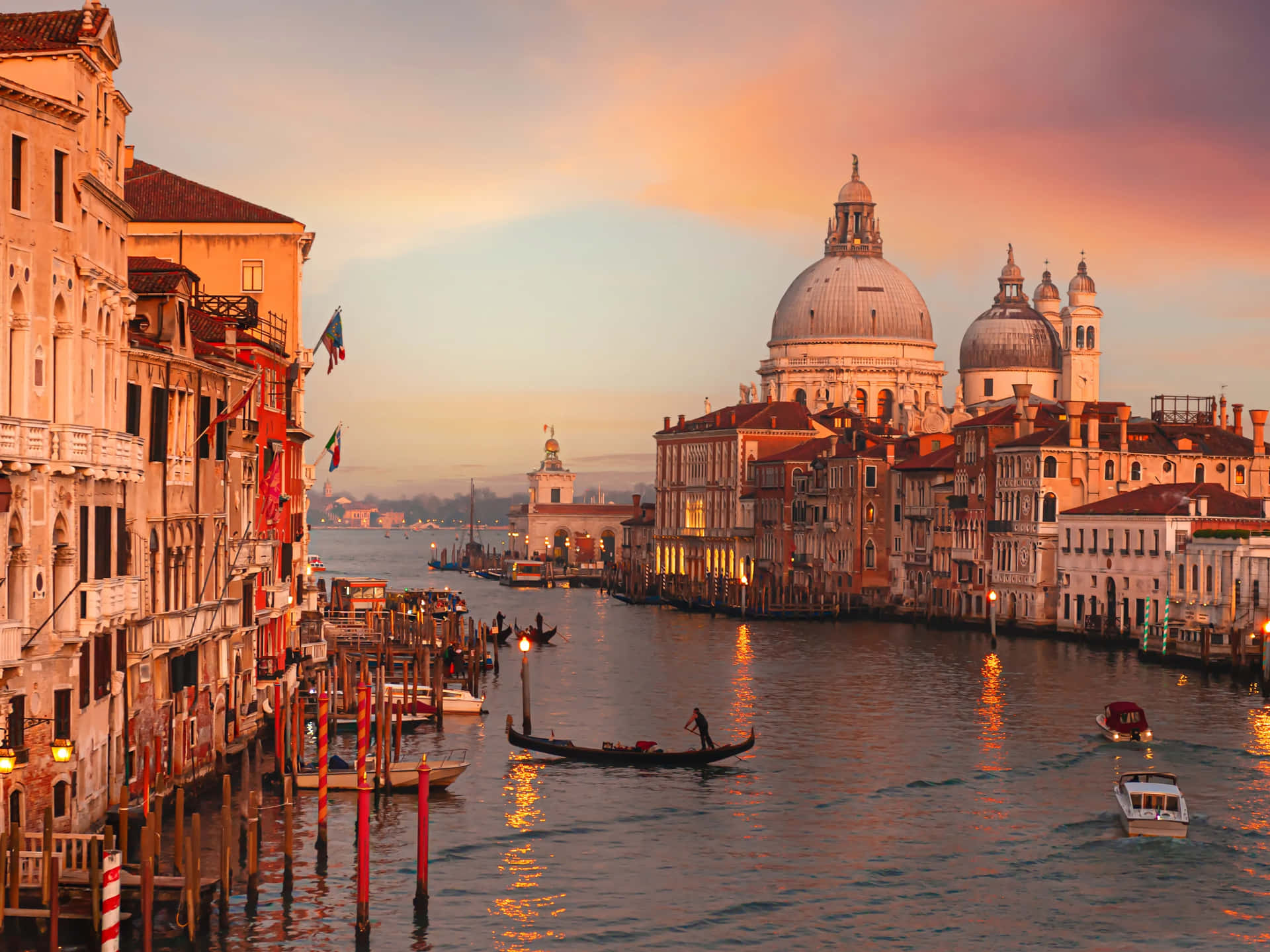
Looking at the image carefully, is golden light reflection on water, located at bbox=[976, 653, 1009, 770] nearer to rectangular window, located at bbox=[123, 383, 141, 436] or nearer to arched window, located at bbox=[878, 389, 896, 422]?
rectangular window, located at bbox=[123, 383, 141, 436]

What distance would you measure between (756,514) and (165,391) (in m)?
89.6

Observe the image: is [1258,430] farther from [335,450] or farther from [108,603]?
[108,603]

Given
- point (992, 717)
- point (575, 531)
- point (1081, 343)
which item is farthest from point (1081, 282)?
point (992, 717)

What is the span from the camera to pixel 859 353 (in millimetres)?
144625

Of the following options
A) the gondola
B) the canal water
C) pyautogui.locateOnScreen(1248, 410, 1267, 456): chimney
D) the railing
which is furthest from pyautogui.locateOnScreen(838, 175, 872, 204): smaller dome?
the railing

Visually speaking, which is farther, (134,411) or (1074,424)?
(1074,424)

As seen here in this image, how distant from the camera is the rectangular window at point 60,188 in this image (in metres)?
23.0

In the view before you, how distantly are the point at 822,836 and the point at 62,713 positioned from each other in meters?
14.9

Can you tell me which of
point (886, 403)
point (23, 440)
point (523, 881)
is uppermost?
point (886, 403)

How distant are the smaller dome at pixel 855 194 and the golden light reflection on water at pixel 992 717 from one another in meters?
87.9

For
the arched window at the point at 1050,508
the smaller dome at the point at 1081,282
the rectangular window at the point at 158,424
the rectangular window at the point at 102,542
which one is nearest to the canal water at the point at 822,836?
the rectangular window at the point at 102,542

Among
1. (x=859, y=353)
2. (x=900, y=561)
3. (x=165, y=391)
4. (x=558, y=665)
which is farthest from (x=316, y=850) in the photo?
(x=859, y=353)

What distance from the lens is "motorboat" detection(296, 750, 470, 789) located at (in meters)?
34.2

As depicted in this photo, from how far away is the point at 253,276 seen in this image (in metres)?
44.2
